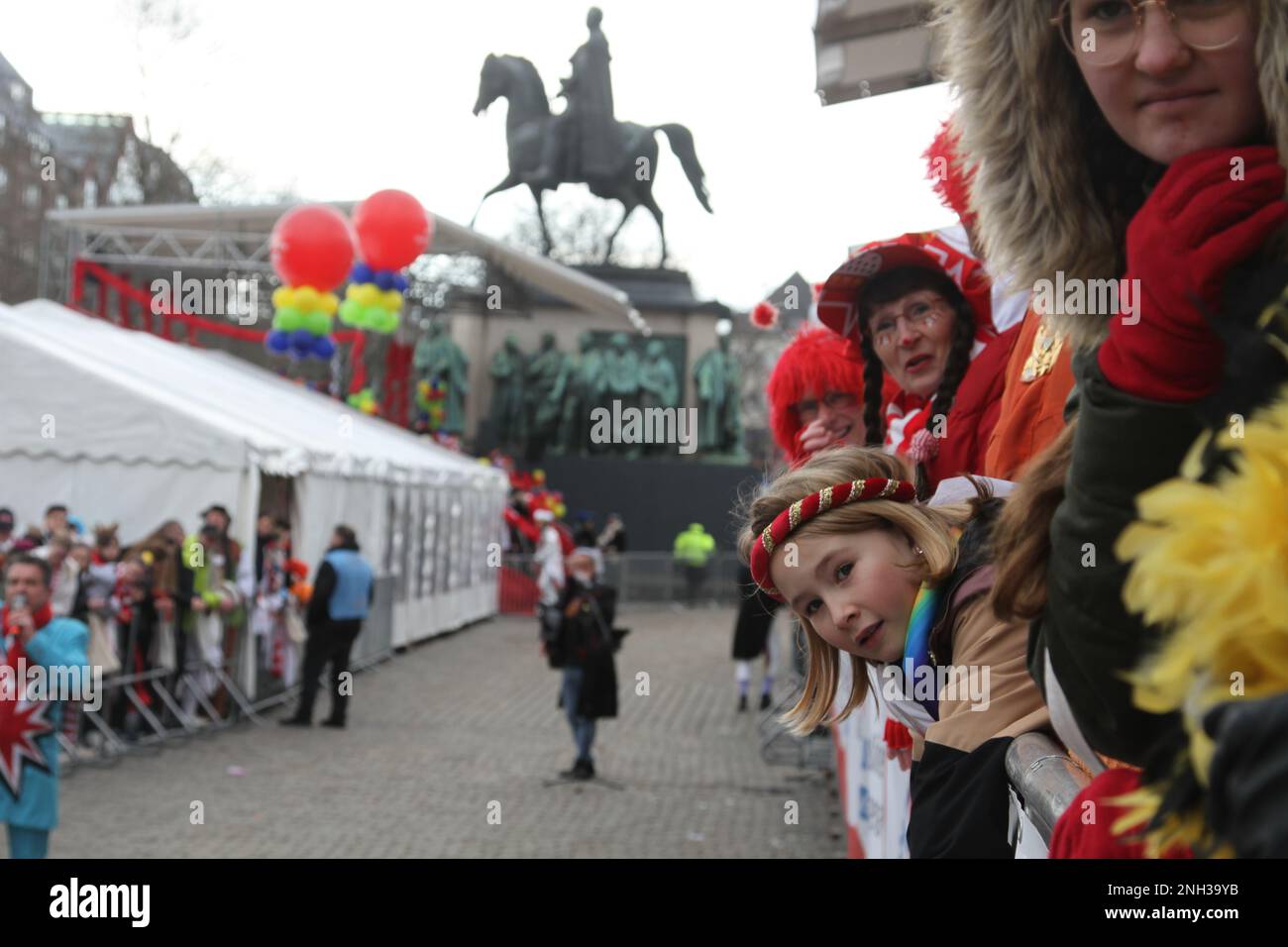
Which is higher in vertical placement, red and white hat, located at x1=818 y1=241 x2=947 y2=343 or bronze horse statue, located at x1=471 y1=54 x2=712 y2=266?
bronze horse statue, located at x1=471 y1=54 x2=712 y2=266

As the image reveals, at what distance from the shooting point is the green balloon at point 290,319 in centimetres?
1530

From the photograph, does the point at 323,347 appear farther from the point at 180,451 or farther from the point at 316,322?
the point at 180,451

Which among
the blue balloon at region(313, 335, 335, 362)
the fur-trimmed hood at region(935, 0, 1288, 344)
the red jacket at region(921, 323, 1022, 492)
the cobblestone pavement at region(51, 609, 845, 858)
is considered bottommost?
the cobblestone pavement at region(51, 609, 845, 858)

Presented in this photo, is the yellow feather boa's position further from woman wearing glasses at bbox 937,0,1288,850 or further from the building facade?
the building facade

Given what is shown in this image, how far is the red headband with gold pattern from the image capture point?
92.0 inches

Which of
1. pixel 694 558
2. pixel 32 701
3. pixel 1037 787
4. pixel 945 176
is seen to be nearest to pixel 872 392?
pixel 945 176

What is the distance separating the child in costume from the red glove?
0.80m

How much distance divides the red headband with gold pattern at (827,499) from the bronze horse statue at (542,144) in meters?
28.2

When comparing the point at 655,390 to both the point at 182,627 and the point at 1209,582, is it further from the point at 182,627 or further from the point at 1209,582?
the point at 1209,582

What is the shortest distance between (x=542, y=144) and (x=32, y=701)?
25.8 m

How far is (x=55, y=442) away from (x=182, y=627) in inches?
88.0

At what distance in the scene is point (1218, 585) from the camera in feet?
3.24

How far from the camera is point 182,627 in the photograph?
1185cm

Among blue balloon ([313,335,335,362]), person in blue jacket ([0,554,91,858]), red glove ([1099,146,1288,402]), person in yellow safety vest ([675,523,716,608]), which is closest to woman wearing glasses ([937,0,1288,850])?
red glove ([1099,146,1288,402])
